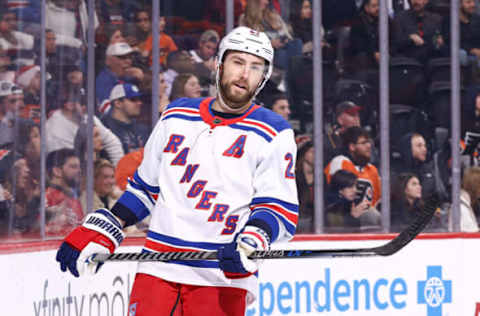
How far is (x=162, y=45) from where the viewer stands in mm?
6129

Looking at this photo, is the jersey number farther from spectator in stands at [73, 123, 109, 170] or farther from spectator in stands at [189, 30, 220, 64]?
spectator in stands at [189, 30, 220, 64]

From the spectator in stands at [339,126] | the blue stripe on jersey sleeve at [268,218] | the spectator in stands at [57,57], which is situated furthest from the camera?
the spectator in stands at [339,126]

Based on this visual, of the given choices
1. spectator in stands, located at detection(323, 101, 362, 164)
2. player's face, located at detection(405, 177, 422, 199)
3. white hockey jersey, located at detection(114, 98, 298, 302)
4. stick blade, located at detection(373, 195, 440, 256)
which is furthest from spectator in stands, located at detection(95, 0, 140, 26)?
stick blade, located at detection(373, 195, 440, 256)

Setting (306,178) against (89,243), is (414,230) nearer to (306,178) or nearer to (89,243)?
(89,243)

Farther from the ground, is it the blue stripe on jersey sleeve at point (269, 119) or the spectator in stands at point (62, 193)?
the blue stripe on jersey sleeve at point (269, 119)

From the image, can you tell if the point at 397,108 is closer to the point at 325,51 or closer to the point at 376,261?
the point at 325,51

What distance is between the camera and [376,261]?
6434 millimetres

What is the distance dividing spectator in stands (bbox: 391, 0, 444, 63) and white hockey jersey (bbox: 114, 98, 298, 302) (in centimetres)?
385

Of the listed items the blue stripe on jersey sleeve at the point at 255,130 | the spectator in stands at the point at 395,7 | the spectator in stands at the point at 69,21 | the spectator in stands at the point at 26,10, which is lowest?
the blue stripe on jersey sleeve at the point at 255,130

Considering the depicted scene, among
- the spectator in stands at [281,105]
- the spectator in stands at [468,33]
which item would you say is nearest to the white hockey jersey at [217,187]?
the spectator in stands at [281,105]

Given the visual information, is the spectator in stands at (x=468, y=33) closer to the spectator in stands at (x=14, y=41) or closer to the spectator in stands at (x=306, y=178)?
the spectator in stands at (x=306, y=178)

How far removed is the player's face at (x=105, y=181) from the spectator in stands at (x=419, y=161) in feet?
6.86

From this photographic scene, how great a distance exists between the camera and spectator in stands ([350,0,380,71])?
683 cm

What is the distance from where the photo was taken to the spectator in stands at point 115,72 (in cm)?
581
